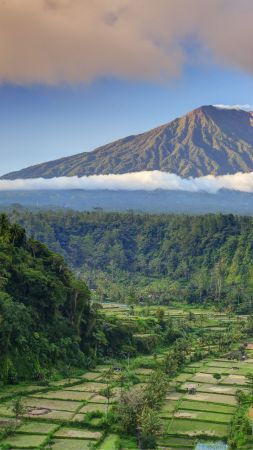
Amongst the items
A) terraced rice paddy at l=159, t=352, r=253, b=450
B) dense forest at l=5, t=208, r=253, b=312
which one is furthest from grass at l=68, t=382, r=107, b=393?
dense forest at l=5, t=208, r=253, b=312

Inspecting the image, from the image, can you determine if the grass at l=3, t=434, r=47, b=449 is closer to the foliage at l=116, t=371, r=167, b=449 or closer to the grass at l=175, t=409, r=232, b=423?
the foliage at l=116, t=371, r=167, b=449

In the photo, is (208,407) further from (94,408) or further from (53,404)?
(53,404)

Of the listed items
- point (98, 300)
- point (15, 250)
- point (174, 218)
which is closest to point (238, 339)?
point (15, 250)

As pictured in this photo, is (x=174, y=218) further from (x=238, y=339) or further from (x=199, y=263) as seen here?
(x=238, y=339)

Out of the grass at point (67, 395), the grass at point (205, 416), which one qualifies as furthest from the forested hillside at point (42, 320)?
the grass at point (205, 416)

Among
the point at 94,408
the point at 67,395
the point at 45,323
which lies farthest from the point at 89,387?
the point at 45,323
